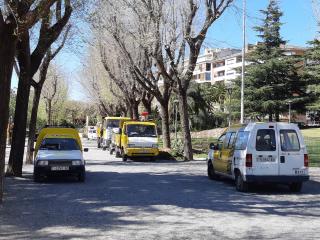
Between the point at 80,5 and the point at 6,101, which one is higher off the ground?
the point at 80,5

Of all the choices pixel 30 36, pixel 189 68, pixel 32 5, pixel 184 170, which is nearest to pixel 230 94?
pixel 189 68

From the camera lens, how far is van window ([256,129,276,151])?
45.9 feet

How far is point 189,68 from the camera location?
26.1 meters

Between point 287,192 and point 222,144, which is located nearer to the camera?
point 287,192

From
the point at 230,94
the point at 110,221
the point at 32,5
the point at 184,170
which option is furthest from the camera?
the point at 230,94

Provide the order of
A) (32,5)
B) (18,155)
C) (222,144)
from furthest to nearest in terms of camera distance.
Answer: (18,155)
(222,144)
(32,5)

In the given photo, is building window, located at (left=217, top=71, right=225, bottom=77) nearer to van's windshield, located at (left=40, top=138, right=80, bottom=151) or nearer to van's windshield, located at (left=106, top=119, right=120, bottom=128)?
van's windshield, located at (left=106, top=119, right=120, bottom=128)

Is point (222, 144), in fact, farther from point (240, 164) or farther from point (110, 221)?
point (110, 221)

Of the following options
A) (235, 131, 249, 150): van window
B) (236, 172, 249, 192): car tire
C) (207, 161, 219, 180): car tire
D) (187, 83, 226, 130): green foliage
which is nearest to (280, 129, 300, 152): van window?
(235, 131, 249, 150): van window

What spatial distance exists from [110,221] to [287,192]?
21.4 feet

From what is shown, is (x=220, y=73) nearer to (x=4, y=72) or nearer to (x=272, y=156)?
(x=272, y=156)

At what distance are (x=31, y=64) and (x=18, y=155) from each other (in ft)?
10.3

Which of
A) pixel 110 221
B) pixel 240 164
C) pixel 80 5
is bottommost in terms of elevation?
pixel 110 221

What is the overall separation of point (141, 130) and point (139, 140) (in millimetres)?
727
